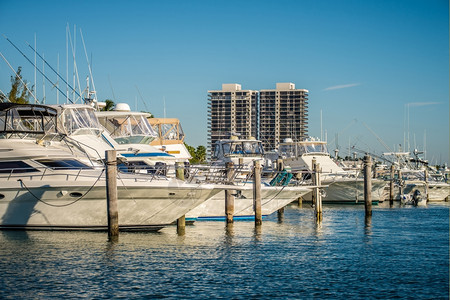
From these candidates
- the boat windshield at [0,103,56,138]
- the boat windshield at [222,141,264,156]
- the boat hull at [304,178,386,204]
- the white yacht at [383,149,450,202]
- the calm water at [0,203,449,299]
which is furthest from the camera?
the white yacht at [383,149,450,202]

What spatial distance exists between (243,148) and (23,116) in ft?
92.3

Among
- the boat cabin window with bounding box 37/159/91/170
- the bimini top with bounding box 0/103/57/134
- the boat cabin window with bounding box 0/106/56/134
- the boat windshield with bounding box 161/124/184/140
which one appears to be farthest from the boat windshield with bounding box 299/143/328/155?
the boat cabin window with bounding box 37/159/91/170

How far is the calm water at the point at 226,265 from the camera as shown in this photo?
1625 cm

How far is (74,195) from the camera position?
24.0 m

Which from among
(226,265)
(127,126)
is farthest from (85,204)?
(127,126)

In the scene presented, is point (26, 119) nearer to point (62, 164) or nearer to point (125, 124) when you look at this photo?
point (62, 164)

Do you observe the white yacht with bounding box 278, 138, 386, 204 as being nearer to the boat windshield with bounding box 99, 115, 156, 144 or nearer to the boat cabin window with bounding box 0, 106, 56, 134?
the boat windshield with bounding box 99, 115, 156, 144

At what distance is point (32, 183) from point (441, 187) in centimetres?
5063

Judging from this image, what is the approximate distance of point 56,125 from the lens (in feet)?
99.5

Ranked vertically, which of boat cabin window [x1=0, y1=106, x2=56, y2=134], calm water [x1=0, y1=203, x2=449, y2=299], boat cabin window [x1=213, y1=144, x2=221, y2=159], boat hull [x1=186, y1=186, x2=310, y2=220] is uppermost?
boat cabin window [x1=0, y1=106, x2=56, y2=134]

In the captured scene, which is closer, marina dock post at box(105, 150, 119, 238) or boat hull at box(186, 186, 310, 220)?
marina dock post at box(105, 150, 119, 238)

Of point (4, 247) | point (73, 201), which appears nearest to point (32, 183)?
point (73, 201)

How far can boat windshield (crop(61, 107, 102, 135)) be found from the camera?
3250 centimetres

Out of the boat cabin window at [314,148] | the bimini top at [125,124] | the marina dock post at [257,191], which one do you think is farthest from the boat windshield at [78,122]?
the boat cabin window at [314,148]
